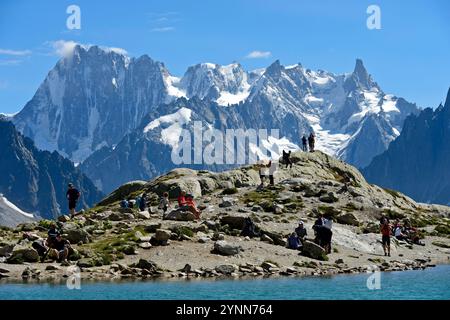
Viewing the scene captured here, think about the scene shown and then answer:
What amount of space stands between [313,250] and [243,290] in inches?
645

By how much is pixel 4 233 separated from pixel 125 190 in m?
35.0

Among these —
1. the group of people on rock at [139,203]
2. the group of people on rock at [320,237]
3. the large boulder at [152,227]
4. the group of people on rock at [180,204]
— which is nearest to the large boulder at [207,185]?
the group of people on rock at [139,203]

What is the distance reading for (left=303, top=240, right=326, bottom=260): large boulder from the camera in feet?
176

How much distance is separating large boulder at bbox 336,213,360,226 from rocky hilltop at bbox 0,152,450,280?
0.32ft

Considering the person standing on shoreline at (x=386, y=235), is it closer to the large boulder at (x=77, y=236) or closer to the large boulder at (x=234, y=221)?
the large boulder at (x=234, y=221)

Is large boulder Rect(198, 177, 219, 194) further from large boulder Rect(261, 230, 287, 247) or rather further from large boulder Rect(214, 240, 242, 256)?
large boulder Rect(214, 240, 242, 256)

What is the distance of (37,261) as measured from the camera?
46438 mm

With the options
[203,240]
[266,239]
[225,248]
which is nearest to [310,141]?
[266,239]

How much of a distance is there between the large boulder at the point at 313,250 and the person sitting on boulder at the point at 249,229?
511cm

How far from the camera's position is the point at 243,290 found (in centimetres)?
3853

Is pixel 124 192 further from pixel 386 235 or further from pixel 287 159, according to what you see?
pixel 386 235

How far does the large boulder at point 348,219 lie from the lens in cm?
7319
